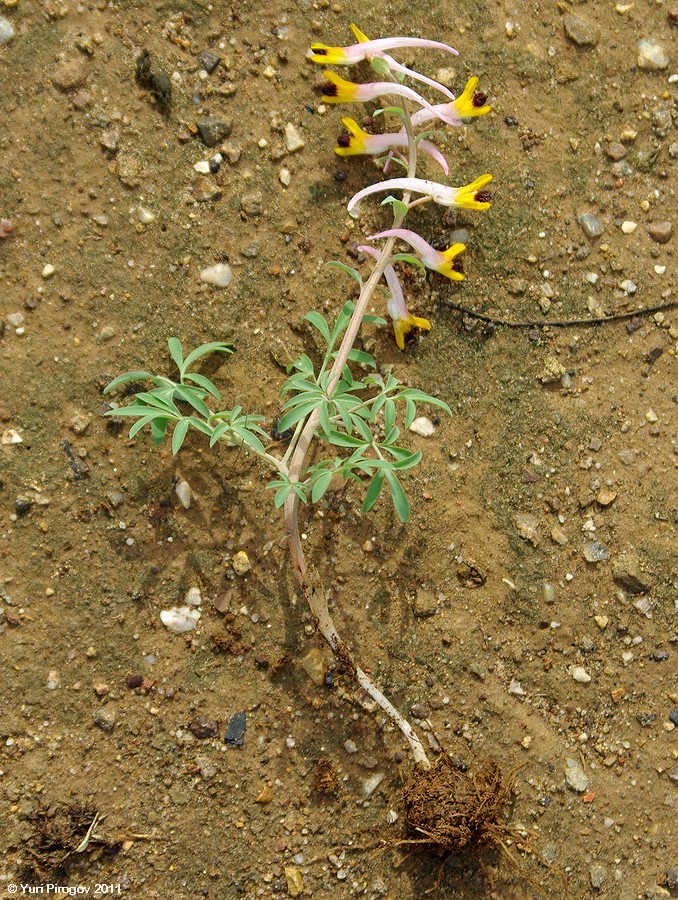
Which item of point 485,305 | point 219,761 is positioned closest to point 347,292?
point 485,305

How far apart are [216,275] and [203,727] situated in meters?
1.90

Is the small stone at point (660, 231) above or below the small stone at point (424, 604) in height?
above

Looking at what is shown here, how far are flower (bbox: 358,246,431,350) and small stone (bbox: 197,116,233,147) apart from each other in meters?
0.87

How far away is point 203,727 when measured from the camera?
2998 millimetres

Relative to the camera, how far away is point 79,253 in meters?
3.12

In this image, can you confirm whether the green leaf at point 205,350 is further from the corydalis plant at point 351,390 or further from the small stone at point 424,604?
the small stone at point 424,604

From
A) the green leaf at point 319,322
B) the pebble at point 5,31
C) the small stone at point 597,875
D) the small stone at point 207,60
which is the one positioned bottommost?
the small stone at point 597,875

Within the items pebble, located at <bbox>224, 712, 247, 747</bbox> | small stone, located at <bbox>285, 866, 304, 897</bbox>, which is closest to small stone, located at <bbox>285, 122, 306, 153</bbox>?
pebble, located at <bbox>224, 712, 247, 747</bbox>

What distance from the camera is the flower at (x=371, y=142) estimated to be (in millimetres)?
2994

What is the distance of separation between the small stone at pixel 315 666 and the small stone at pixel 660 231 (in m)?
2.45

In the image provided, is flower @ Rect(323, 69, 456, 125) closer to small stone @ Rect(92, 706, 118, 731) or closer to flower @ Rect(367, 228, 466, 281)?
flower @ Rect(367, 228, 466, 281)

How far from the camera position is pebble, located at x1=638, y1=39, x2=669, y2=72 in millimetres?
3453

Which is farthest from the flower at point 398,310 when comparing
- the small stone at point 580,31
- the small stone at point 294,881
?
the small stone at point 294,881

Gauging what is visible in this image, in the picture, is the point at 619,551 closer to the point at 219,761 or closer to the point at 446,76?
the point at 219,761
